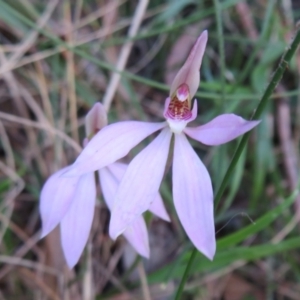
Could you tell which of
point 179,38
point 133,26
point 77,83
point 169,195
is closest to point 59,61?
point 77,83

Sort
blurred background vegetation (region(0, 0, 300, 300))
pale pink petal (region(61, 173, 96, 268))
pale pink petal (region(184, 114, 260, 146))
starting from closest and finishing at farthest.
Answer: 1. pale pink petal (region(184, 114, 260, 146))
2. pale pink petal (region(61, 173, 96, 268))
3. blurred background vegetation (region(0, 0, 300, 300))

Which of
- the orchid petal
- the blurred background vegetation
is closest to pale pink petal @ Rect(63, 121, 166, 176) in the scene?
the orchid petal

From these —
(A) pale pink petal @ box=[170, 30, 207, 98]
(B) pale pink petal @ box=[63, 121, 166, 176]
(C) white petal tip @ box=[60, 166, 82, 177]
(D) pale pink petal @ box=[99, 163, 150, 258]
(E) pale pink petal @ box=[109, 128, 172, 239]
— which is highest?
(A) pale pink petal @ box=[170, 30, 207, 98]

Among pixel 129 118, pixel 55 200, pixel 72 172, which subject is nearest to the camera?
pixel 72 172

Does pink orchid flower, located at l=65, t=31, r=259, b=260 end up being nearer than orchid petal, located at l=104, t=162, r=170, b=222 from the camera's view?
Yes

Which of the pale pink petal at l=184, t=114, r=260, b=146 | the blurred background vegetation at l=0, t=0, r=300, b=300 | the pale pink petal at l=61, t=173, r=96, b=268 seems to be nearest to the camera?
the pale pink petal at l=184, t=114, r=260, b=146

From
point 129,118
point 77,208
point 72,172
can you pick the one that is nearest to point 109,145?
point 72,172

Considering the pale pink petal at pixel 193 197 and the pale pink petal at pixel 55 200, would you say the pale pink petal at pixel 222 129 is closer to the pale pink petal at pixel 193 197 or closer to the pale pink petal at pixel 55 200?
the pale pink petal at pixel 193 197

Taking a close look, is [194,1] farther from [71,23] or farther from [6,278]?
[6,278]

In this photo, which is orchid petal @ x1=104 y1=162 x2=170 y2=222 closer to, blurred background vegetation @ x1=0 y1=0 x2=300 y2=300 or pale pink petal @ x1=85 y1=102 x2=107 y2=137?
pale pink petal @ x1=85 y1=102 x2=107 y2=137

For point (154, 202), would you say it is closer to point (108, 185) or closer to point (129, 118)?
point (108, 185)
